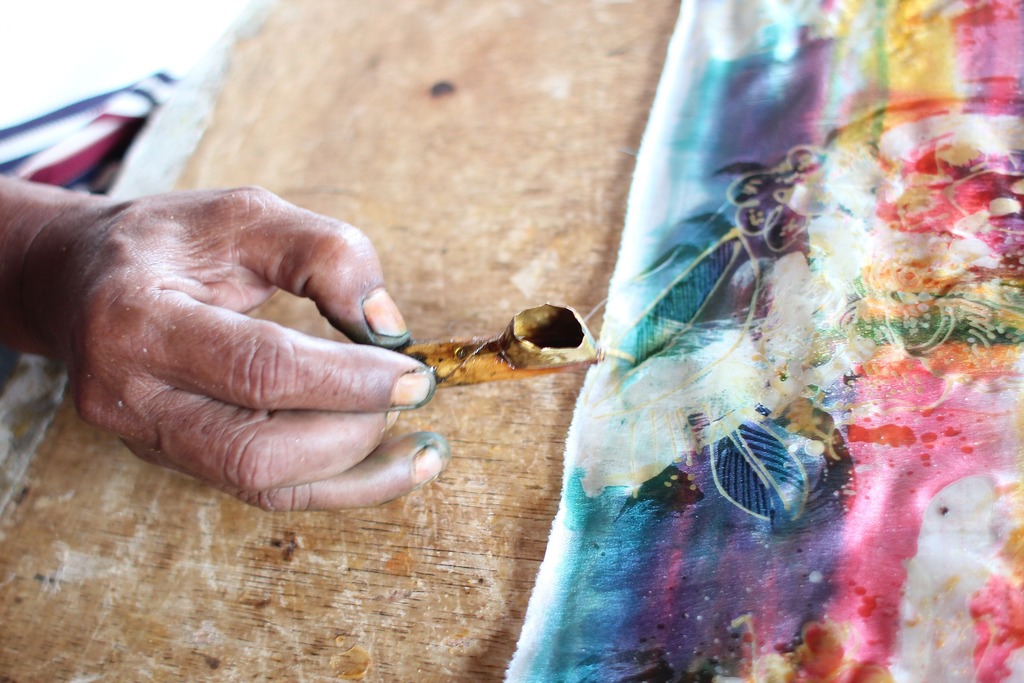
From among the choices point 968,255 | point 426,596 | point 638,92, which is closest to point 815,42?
point 638,92

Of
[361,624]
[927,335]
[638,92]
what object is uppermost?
[638,92]

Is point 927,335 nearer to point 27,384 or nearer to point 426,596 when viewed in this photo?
point 426,596

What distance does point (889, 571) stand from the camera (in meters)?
0.63

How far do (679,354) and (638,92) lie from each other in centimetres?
50

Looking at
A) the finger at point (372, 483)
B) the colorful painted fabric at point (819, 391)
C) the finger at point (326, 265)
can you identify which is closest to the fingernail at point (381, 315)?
the finger at point (326, 265)

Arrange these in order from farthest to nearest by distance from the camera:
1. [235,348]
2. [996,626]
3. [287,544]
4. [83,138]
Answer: [83,138], [287,544], [235,348], [996,626]

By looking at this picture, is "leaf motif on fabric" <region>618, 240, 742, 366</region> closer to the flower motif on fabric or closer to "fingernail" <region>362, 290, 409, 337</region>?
the flower motif on fabric

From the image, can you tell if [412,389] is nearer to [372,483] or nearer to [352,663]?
[372,483]

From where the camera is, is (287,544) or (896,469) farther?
(287,544)

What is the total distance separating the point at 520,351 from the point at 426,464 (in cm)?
18

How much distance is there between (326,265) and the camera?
759mm

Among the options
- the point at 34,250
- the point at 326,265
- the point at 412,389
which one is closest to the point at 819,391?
the point at 412,389

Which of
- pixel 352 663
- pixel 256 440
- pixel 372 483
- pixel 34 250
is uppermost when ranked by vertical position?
pixel 34 250

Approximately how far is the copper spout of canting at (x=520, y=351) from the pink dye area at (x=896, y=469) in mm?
286
